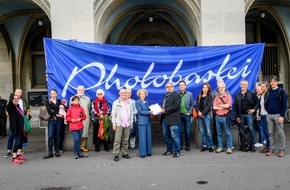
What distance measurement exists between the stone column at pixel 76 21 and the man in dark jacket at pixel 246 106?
450 centimetres

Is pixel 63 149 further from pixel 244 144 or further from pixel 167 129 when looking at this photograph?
pixel 244 144

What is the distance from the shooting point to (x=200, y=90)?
9172mm

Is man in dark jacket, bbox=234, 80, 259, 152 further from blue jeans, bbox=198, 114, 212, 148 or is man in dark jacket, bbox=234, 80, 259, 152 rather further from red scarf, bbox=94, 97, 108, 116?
red scarf, bbox=94, 97, 108, 116

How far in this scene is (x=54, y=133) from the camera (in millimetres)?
8445

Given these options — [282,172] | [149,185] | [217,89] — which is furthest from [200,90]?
Answer: [149,185]

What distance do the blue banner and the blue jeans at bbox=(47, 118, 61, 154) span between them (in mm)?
850

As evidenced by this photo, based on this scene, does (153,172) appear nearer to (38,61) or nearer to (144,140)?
(144,140)

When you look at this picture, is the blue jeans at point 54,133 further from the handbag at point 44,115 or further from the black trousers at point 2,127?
the black trousers at point 2,127

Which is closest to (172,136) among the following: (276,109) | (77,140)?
(77,140)

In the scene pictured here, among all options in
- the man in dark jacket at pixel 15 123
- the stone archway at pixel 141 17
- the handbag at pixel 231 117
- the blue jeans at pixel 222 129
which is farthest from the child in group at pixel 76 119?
the handbag at pixel 231 117

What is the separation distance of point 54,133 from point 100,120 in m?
1.19

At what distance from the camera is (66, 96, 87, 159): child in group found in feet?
26.5

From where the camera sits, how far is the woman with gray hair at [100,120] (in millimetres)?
8672

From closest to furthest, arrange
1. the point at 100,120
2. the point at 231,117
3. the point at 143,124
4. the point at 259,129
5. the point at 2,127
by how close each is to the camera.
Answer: the point at 143,124 < the point at 231,117 < the point at 100,120 < the point at 259,129 < the point at 2,127
